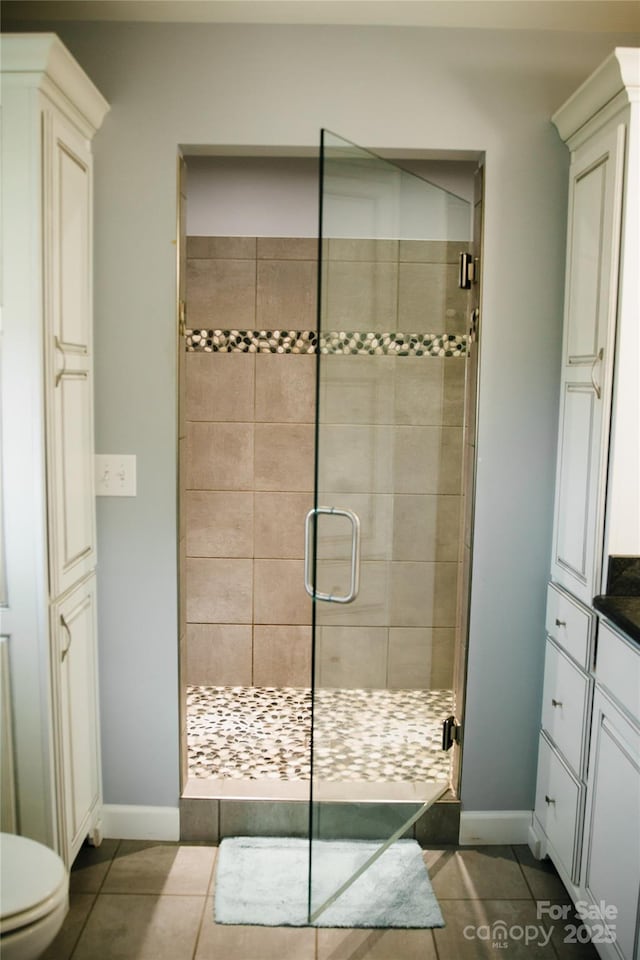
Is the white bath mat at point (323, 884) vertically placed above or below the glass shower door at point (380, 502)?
below

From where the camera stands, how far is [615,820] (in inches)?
77.9

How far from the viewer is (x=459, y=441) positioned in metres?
2.62

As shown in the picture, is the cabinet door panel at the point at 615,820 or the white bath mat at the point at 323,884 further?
the white bath mat at the point at 323,884

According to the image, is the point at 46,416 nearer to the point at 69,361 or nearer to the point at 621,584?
the point at 69,361

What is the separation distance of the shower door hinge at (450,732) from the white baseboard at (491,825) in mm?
235

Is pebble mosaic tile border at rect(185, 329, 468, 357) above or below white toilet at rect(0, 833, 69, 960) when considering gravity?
above

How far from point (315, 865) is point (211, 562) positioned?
6.09ft

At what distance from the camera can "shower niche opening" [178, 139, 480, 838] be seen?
217 centimetres

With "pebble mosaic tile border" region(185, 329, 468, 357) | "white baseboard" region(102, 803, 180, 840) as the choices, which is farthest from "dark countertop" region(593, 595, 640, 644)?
"white baseboard" region(102, 803, 180, 840)

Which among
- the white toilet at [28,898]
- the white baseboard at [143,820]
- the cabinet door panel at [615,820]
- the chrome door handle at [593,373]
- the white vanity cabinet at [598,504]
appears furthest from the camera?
the white baseboard at [143,820]

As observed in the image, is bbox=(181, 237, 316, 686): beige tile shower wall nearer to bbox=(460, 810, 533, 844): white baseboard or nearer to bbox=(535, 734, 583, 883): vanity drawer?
bbox=(460, 810, 533, 844): white baseboard

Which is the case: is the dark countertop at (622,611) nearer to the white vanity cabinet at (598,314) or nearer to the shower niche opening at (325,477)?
the white vanity cabinet at (598,314)

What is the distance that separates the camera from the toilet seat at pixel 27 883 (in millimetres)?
1661

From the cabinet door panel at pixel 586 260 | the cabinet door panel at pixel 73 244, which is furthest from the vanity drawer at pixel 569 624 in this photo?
the cabinet door panel at pixel 73 244
